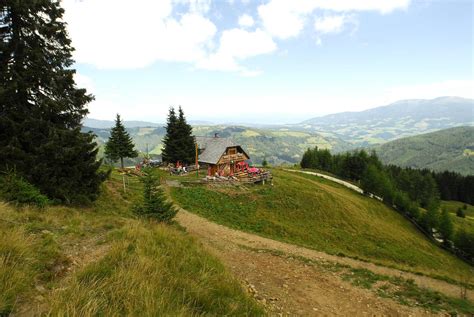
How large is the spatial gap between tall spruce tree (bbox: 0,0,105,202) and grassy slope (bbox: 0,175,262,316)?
5.11 m

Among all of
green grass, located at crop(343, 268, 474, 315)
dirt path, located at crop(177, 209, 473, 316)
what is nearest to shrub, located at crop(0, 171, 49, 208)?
dirt path, located at crop(177, 209, 473, 316)

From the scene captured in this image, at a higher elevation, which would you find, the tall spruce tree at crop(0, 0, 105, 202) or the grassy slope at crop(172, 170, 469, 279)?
the tall spruce tree at crop(0, 0, 105, 202)

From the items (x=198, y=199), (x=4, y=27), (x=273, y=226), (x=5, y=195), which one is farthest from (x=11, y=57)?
(x=273, y=226)

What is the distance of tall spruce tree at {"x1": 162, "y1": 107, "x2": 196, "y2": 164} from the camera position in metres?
46.1

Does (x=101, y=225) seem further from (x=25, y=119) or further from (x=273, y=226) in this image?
(x=273, y=226)

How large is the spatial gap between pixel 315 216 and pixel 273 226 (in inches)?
370

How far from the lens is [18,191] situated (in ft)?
41.7

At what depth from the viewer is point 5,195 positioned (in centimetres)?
1211

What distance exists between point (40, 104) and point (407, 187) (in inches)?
3973

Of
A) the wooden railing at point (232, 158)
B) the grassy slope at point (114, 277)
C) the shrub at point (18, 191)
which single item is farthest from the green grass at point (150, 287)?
the wooden railing at point (232, 158)

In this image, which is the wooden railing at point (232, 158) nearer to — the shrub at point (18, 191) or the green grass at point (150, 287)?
the shrub at point (18, 191)

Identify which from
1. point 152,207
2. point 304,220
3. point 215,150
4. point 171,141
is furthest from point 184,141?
point 152,207

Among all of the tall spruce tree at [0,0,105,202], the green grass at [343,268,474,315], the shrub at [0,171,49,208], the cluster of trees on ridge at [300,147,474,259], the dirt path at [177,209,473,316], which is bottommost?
the cluster of trees on ridge at [300,147,474,259]

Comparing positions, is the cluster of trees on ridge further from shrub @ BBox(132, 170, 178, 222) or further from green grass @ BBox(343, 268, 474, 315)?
shrub @ BBox(132, 170, 178, 222)
